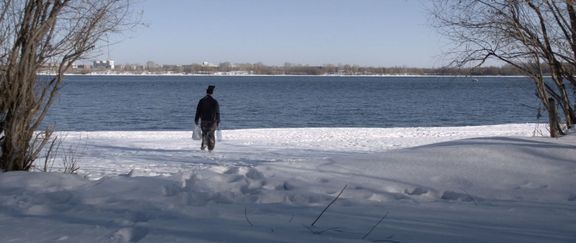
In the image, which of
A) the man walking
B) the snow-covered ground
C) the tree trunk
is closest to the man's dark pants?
the man walking

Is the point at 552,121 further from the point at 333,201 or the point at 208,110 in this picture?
the point at 333,201

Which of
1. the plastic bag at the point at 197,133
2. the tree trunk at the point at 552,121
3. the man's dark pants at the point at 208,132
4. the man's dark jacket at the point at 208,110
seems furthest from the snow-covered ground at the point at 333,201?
the plastic bag at the point at 197,133

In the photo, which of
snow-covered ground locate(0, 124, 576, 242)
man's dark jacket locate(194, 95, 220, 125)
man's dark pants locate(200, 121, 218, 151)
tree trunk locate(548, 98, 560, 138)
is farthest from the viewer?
man's dark pants locate(200, 121, 218, 151)

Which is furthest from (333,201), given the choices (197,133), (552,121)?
(197,133)

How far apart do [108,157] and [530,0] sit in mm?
9661

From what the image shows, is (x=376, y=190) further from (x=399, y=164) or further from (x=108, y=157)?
(x=108, y=157)

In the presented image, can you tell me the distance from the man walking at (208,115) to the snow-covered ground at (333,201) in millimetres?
6032

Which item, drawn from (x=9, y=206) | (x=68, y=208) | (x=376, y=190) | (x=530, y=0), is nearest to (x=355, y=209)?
(x=376, y=190)

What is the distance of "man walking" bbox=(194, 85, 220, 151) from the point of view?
13922 millimetres

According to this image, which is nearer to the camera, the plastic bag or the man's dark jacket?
the man's dark jacket

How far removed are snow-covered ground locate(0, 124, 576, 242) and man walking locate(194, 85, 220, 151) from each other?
603 cm

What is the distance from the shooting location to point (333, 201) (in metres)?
5.16

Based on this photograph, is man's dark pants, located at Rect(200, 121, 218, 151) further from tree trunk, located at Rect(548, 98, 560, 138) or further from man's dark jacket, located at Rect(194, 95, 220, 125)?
tree trunk, located at Rect(548, 98, 560, 138)

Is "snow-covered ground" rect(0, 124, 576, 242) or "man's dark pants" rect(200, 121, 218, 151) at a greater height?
"snow-covered ground" rect(0, 124, 576, 242)
